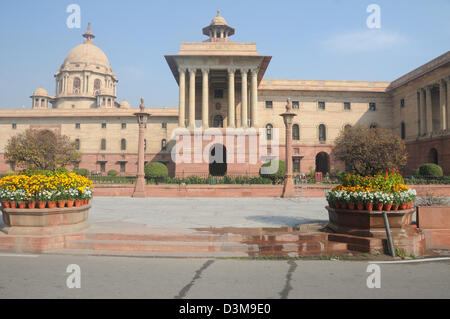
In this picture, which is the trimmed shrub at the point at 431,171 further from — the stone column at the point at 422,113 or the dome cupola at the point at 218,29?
the dome cupola at the point at 218,29

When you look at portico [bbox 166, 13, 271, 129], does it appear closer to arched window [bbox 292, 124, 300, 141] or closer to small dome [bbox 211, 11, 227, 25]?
arched window [bbox 292, 124, 300, 141]

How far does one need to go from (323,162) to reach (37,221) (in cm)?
4537

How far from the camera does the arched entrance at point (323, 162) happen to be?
47219 millimetres

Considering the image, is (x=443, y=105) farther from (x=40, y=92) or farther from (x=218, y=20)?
(x=40, y=92)

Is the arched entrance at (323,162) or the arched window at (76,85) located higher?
the arched window at (76,85)

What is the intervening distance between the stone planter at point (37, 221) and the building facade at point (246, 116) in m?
21.2

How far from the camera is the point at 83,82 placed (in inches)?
2884

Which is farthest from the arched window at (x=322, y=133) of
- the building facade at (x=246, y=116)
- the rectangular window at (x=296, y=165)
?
the rectangular window at (x=296, y=165)

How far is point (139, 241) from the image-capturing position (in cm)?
781

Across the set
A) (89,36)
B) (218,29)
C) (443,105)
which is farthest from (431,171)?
(89,36)

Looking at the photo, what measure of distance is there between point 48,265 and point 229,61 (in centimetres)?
3362

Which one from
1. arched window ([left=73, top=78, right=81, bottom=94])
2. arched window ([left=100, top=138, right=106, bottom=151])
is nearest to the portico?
arched window ([left=100, top=138, right=106, bottom=151])

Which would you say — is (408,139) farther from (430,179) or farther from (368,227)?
(368,227)

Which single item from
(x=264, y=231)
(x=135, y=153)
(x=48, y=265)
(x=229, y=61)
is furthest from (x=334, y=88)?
(x=48, y=265)
